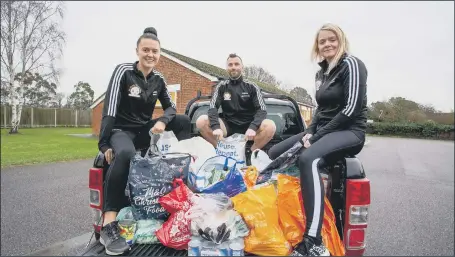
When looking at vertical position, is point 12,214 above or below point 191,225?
below

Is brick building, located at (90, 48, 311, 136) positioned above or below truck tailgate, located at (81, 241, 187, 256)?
above

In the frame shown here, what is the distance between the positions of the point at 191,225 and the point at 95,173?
93 centimetres

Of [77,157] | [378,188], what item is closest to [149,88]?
[378,188]

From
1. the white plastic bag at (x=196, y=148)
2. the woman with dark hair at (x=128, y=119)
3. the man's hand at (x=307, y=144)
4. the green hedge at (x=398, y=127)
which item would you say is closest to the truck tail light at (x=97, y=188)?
the woman with dark hair at (x=128, y=119)

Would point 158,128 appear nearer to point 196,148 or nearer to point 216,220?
point 196,148

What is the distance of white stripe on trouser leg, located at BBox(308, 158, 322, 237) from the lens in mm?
1711

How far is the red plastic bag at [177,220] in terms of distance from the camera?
175cm

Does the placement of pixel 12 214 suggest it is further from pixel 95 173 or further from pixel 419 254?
Result: pixel 419 254

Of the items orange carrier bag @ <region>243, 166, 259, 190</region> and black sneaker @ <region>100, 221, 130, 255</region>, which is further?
orange carrier bag @ <region>243, 166, 259, 190</region>

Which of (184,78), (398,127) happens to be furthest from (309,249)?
(184,78)

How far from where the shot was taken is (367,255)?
3.50 meters

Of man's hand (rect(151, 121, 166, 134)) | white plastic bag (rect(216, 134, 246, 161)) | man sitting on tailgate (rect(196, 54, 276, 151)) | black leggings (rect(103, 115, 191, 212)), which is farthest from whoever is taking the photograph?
man sitting on tailgate (rect(196, 54, 276, 151))

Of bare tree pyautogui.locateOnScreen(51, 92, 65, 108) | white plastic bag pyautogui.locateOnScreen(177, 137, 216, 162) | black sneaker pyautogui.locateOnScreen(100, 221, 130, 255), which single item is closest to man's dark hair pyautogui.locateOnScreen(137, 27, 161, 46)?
white plastic bag pyautogui.locateOnScreen(177, 137, 216, 162)

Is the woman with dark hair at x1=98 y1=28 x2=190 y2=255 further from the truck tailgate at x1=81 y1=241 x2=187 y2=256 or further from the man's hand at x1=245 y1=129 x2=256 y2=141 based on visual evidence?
the man's hand at x1=245 y1=129 x2=256 y2=141
